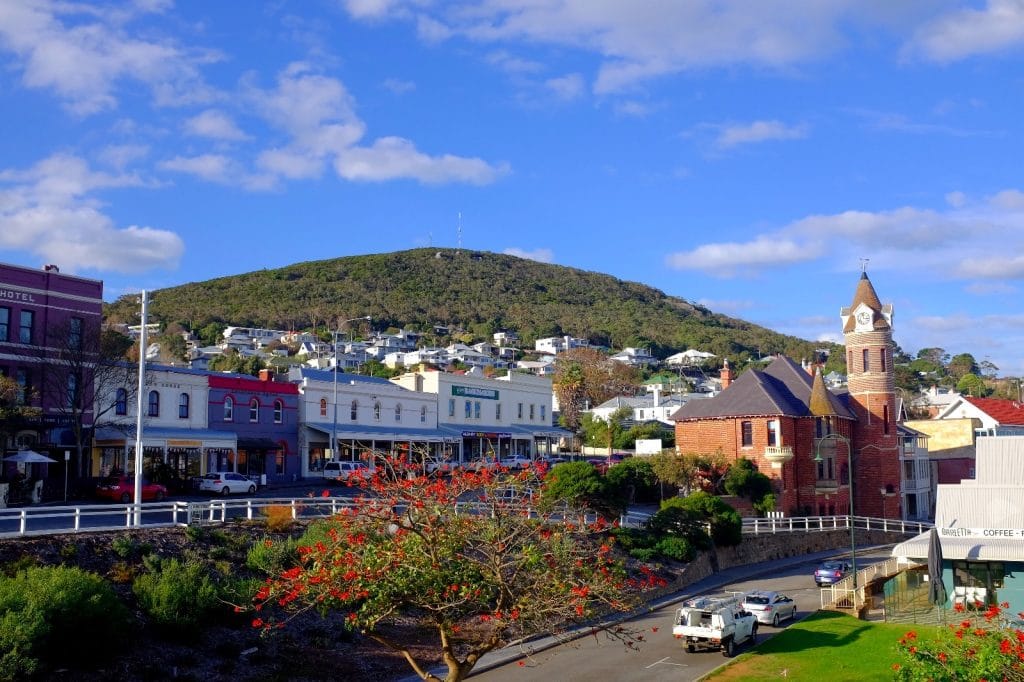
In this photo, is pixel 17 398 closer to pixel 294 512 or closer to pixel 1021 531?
pixel 294 512

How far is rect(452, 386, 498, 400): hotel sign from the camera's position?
6794cm

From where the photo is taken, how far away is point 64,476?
43.2m

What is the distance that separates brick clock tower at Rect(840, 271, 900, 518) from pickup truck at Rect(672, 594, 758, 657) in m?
39.0

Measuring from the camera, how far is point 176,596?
22.8 meters

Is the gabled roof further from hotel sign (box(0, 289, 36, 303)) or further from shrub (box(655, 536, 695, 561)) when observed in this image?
hotel sign (box(0, 289, 36, 303))

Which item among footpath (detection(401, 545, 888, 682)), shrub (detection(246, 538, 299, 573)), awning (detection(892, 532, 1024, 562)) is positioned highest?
shrub (detection(246, 538, 299, 573))

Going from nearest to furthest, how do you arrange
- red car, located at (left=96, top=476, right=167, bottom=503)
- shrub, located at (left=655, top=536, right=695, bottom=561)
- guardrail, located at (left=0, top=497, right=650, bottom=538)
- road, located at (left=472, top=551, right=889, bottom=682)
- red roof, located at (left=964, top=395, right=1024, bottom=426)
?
road, located at (left=472, top=551, right=889, bottom=682)
guardrail, located at (left=0, top=497, right=650, bottom=538)
red car, located at (left=96, top=476, right=167, bottom=503)
shrub, located at (left=655, top=536, right=695, bottom=561)
red roof, located at (left=964, top=395, right=1024, bottom=426)

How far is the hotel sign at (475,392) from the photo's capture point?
223ft

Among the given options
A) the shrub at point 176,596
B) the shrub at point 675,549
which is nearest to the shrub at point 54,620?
the shrub at point 176,596

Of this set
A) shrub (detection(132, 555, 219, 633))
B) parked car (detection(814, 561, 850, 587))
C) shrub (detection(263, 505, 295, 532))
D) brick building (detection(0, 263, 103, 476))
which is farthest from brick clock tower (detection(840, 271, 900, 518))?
shrub (detection(132, 555, 219, 633))

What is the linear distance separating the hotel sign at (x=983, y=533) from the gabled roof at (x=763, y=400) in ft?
74.3

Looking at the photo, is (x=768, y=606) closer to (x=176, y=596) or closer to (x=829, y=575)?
(x=829, y=575)

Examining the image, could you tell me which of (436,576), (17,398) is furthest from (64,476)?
(436,576)

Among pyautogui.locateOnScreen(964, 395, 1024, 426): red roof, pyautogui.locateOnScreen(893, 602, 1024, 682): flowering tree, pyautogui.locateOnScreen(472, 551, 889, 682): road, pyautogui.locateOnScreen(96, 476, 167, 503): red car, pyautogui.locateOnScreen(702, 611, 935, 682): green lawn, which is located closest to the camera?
pyautogui.locateOnScreen(893, 602, 1024, 682): flowering tree
